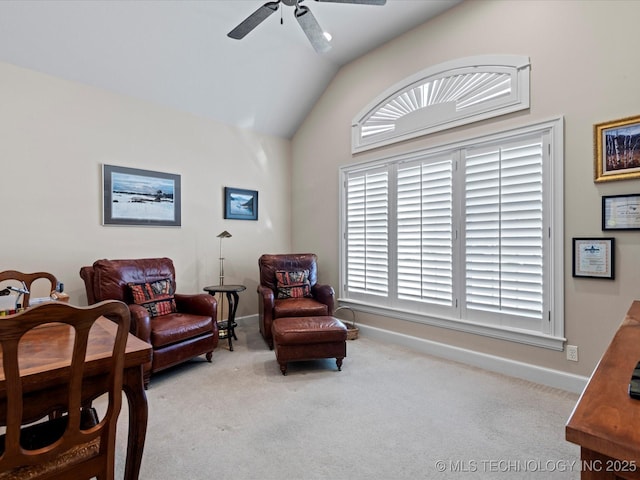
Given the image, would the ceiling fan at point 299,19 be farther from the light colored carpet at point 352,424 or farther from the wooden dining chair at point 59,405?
the light colored carpet at point 352,424

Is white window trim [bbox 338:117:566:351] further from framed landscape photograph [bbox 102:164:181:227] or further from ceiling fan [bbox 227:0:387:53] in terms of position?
framed landscape photograph [bbox 102:164:181:227]

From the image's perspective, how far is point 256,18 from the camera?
274cm

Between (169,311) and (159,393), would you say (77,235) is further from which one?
(159,393)

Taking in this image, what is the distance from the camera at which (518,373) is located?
3016mm

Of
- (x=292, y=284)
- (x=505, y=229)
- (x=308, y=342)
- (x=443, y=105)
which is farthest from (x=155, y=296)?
(x=443, y=105)

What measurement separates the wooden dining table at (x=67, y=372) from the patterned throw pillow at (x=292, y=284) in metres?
2.51

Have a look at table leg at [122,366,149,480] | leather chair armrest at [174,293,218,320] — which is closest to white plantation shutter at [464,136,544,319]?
leather chair armrest at [174,293,218,320]

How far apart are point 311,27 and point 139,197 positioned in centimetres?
270

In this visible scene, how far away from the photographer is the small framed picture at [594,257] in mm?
2562

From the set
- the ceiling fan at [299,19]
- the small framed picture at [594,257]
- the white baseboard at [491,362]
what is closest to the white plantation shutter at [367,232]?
the white baseboard at [491,362]

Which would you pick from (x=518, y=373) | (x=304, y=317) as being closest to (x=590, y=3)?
(x=518, y=373)

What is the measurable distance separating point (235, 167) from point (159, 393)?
3162mm

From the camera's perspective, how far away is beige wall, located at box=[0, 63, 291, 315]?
315 centimetres

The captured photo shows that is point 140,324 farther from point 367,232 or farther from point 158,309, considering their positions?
point 367,232
